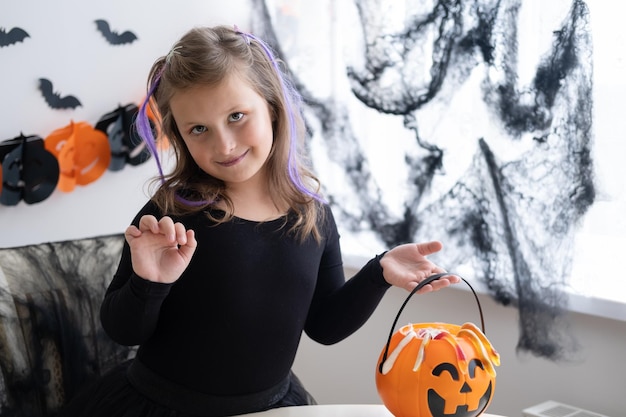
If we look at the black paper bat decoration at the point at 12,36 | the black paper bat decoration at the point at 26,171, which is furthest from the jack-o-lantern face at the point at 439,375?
the black paper bat decoration at the point at 12,36

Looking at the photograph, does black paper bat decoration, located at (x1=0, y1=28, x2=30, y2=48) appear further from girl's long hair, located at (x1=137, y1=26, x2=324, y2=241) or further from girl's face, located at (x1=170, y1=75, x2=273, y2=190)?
girl's face, located at (x1=170, y1=75, x2=273, y2=190)

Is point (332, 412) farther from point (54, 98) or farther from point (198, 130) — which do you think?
point (54, 98)

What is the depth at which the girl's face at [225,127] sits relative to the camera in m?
1.34

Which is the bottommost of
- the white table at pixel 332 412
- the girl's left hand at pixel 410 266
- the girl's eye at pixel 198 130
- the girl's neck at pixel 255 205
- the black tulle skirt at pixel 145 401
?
the black tulle skirt at pixel 145 401

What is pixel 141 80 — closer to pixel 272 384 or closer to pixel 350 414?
pixel 272 384

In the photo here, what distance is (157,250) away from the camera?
49.5 inches

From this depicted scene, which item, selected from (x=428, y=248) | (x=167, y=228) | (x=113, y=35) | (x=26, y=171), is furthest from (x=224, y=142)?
(x=113, y=35)

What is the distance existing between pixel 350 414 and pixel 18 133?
3.74ft

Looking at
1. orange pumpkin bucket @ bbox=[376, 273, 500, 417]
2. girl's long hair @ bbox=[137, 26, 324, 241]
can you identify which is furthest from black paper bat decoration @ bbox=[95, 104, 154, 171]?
orange pumpkin bucket @ bbox=[376, 273, 500, 417]

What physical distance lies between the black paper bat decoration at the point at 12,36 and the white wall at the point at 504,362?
1.14 meters

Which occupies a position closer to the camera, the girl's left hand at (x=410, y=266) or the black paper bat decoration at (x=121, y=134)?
the girl's left hand at (x=410, y=266)

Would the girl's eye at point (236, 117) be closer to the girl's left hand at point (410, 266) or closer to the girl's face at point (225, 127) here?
the girl's face at point (225, 127)

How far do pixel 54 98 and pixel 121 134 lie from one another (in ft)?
0.65

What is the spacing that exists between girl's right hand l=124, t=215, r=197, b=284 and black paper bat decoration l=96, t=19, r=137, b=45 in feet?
3.33
